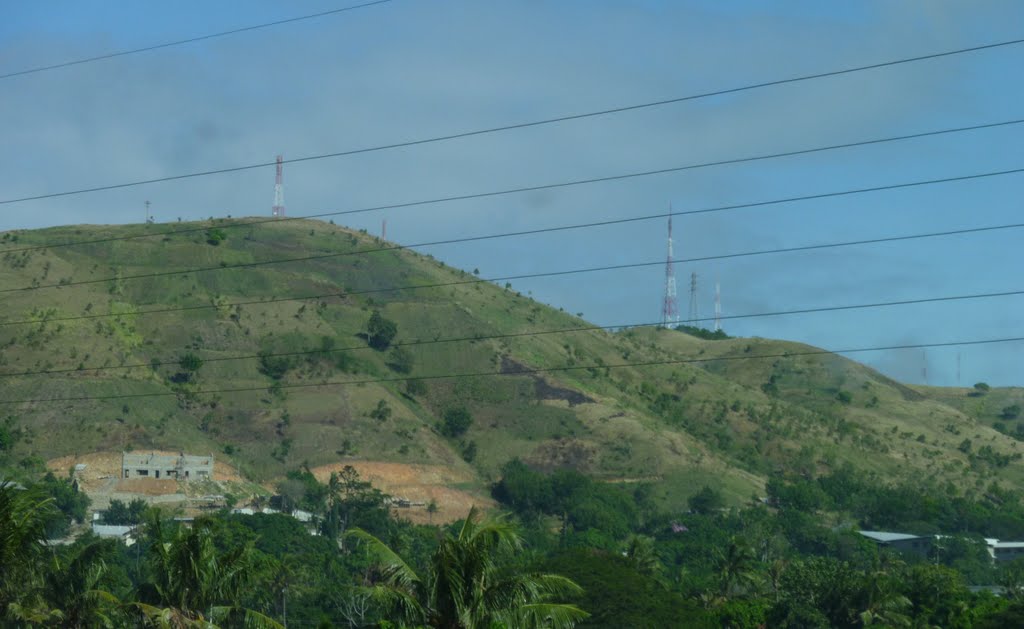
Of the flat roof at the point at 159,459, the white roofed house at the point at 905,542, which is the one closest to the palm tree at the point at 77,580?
the flat roof at the point at 159,459

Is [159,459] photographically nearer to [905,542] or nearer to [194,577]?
[905,542]

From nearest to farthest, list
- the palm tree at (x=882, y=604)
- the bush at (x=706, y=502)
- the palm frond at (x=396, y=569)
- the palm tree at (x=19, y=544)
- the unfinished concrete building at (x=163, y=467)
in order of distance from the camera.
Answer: the palm frond at (x=396, y=569) → the palm tree at (x=19, y=544) → the palm tree at (x=882, y=604) → the unfinished concrete building at (x=163, y=467) → the bush at (x=706, y=502)

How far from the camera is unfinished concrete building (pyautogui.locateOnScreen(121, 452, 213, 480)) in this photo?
175 metres

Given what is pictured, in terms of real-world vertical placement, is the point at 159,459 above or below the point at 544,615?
above

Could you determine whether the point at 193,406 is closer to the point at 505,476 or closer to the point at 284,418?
the point at 284,418

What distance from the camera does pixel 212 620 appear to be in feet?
141

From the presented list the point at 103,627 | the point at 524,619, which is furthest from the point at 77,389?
the point at 524,619

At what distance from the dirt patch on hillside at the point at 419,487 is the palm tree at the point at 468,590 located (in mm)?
146899

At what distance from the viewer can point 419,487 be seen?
188m

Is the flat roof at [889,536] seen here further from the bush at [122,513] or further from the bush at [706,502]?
the bush at [122,513]

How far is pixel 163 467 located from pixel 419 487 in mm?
33972

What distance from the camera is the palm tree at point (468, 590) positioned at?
33.4 metres

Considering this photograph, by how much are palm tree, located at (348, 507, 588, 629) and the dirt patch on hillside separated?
482 feet

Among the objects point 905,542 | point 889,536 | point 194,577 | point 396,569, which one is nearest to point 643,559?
point 905,542
